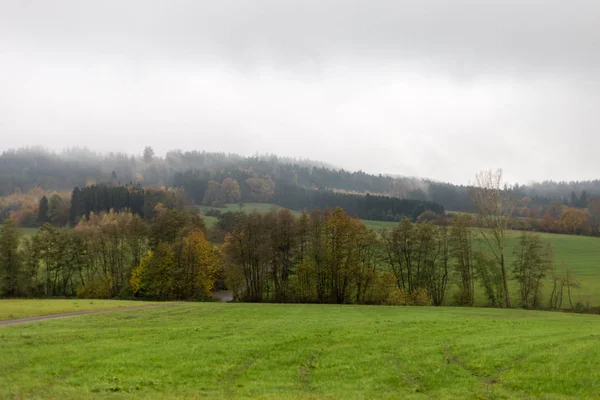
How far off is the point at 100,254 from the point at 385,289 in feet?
203

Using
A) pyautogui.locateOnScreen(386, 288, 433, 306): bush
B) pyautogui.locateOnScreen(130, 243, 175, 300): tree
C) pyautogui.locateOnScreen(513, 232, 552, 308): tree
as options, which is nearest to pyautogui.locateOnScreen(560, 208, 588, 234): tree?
pyautogui.locateOnScreen(513, 232, 552, 308): tree

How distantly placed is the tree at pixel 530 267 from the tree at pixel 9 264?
89.7 meters

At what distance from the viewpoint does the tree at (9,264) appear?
7431cm

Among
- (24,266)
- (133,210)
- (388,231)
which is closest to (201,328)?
(388,231)

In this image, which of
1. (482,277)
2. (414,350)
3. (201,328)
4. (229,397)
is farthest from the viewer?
(482,277)

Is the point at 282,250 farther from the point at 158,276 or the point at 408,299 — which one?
the point at 158,276

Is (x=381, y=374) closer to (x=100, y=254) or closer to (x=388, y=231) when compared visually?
(x=388, y=231)

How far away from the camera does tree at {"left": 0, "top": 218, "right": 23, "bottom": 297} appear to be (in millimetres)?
74312

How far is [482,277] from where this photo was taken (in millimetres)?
71625

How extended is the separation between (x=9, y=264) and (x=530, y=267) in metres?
92.9

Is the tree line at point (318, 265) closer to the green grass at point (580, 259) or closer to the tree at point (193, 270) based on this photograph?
the tree at point (193, 270)

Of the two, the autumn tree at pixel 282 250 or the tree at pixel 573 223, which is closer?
the autumn tree at pixel 282 250

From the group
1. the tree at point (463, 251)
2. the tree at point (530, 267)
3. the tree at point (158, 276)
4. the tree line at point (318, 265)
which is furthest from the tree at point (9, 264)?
the tree at point (530, 267)

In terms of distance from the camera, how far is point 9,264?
75250 millimetres
